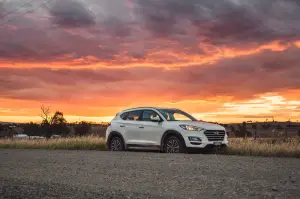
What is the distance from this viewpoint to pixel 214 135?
55.2ft

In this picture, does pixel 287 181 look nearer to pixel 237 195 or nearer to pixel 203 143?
pixel 237 195

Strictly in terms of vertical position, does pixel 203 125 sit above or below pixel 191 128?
above

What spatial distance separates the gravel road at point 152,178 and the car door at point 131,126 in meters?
3.15

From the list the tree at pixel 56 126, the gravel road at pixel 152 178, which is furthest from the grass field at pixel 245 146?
the tree at pixel 56 126

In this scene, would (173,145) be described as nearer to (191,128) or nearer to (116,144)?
(191,128)

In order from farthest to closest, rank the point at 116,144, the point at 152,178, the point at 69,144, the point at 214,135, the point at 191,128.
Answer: the point at 69,144, the point at 116,144, the point at 214,135, the point at 191,128, the point at 152,178

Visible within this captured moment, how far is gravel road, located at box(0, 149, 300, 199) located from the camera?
837 cm

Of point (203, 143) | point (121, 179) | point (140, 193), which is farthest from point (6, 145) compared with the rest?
point (140, 193)

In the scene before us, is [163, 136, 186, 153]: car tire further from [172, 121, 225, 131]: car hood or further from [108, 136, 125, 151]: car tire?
[108, 136, 125, 151]: car tire

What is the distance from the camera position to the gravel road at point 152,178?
27.5 feet

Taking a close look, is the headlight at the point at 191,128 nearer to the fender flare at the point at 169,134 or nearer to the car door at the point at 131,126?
the fender flare at the point at 169,134

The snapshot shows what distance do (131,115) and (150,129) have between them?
139 centimetres

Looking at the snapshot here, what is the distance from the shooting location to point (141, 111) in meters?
18.2

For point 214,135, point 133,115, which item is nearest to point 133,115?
point 133,115
